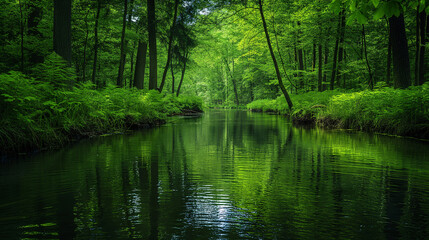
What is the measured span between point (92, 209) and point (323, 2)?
1402 cm

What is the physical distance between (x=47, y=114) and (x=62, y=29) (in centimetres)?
300

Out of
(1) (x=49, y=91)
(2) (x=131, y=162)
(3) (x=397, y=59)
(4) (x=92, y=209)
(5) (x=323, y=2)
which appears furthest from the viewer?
(5) (x=323, y=2)

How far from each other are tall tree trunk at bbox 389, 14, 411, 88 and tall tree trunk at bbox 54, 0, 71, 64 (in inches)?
418

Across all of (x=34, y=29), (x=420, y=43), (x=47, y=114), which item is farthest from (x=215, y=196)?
(x=34, y=29)

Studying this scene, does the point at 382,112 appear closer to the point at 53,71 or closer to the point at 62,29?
the point at 53,71

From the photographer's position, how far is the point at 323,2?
13.0 metres

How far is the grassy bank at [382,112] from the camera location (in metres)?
6.73

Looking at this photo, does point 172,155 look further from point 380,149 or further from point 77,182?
point 380,149

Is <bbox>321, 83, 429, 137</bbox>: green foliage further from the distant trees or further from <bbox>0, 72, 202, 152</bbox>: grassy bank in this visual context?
the distant trees

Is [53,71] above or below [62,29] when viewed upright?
below

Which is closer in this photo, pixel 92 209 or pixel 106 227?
pixel 106 227

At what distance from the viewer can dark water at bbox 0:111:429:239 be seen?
6.39 feet

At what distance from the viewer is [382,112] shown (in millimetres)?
7707

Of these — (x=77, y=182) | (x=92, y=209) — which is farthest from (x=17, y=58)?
(x=92, y=209)
